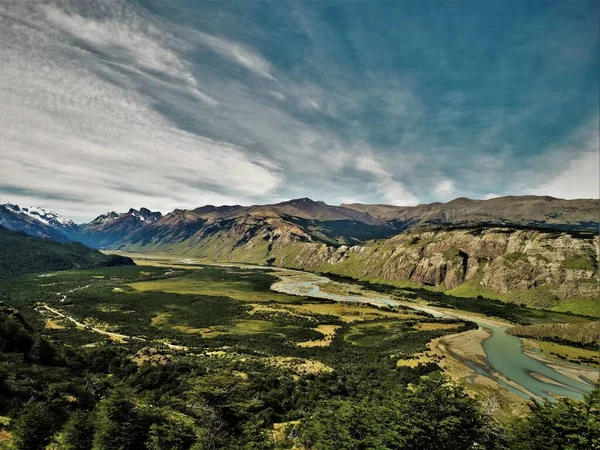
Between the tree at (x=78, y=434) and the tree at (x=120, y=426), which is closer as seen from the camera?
the tree at (x=78, y=434)

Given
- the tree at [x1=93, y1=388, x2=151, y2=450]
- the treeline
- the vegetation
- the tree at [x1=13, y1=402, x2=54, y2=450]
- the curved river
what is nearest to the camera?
the tree at [x1=13, y1=402, x2=54, y2=450]

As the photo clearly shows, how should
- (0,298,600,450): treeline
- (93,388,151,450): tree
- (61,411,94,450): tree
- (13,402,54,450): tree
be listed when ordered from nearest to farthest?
(13,402,54,450): tree < (0,298,600,450): treeline < (61,411,94,450): tree < (93,388,151,450): tree

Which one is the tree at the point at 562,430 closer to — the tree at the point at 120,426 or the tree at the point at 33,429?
the tree at the point at 120,426

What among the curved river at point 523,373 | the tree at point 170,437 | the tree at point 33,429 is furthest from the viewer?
the curved river at point 523,373

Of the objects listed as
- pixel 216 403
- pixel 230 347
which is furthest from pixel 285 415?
pixel 230 347

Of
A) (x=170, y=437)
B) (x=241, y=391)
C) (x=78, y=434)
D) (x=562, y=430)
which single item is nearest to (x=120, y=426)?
(x=78, y=434)

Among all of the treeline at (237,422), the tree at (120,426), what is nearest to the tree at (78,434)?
the treeline at (237,422)

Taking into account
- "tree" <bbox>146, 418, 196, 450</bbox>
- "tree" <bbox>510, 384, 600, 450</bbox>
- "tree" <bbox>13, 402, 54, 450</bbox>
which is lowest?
"tree" <bbox>146, 418, 196, 450</bbox>

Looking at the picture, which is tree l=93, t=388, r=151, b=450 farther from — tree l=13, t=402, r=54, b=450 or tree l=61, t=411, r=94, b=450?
tree l=13, t=402, r=54, b=450

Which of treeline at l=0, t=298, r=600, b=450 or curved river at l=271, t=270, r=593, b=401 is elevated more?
treeline at l=0, t=298, r=600, b=450

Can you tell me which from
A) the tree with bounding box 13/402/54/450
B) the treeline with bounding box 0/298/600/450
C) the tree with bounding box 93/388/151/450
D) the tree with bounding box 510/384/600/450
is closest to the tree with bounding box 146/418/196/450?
the treeline with bounding box 0/298/600/450

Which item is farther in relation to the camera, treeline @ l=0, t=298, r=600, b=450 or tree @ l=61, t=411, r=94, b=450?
tree @ l=61, t=411, r=94, b=450
